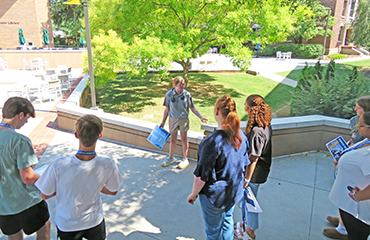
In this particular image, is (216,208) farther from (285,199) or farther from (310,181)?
(310,181)

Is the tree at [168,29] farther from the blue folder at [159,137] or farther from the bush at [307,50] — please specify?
the bush at [307,50]

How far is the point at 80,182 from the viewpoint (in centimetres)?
203

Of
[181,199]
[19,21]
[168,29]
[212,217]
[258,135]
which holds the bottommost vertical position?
[181,199]

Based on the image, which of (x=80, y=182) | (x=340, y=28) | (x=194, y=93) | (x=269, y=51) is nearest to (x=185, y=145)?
(x=80, y=182)

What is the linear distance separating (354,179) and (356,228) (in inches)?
19.0

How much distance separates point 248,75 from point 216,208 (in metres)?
15.0

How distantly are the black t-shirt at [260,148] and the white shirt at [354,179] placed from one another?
2.43ft

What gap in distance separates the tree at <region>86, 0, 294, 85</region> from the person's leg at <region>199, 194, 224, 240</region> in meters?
6.28

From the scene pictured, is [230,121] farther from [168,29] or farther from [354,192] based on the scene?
[168,29]

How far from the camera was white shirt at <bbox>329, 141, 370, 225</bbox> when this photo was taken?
2357mm

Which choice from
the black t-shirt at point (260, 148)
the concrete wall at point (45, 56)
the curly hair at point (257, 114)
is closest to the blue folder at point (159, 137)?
the black t-shirt at point (260, 148)

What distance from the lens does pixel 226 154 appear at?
2436 mm

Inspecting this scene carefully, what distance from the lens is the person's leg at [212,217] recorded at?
8.34 feet

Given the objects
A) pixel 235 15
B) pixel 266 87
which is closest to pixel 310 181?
pixel 235 15
